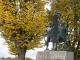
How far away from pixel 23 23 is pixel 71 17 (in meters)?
6.06

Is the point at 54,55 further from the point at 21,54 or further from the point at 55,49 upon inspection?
the point at 21,54

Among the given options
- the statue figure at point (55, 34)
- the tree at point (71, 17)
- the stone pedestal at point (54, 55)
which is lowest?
the stone pedestal at point (54, 55)

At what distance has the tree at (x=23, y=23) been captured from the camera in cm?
2780

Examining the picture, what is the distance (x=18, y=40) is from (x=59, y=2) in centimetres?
676

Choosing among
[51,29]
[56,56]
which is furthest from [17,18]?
[56,56]

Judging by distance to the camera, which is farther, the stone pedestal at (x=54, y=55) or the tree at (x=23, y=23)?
the tree at (x=23, y=23)

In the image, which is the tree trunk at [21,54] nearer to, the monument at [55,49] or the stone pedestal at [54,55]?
the monument at [55,49]

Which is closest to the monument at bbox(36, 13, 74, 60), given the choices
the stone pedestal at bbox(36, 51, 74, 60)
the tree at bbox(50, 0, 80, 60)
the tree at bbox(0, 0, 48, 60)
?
the stone pedestal at bbox(36, 51, 74, 60)

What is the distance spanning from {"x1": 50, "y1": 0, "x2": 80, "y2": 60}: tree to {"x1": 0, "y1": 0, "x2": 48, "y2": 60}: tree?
4.12m

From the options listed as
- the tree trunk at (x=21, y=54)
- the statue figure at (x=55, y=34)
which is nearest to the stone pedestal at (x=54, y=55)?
the statue figure at (x=55, y=34)

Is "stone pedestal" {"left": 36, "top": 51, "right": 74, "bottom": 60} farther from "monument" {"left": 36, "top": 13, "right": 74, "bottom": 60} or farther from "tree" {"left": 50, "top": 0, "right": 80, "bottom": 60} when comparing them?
"tree" {"left": 50, "top": 0, "right": 80, "bottom": 60}

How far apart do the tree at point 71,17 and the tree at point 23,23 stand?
4.12 meters

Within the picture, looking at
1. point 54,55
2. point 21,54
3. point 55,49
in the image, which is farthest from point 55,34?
A: point 21,54

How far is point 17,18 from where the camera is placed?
2788cm
